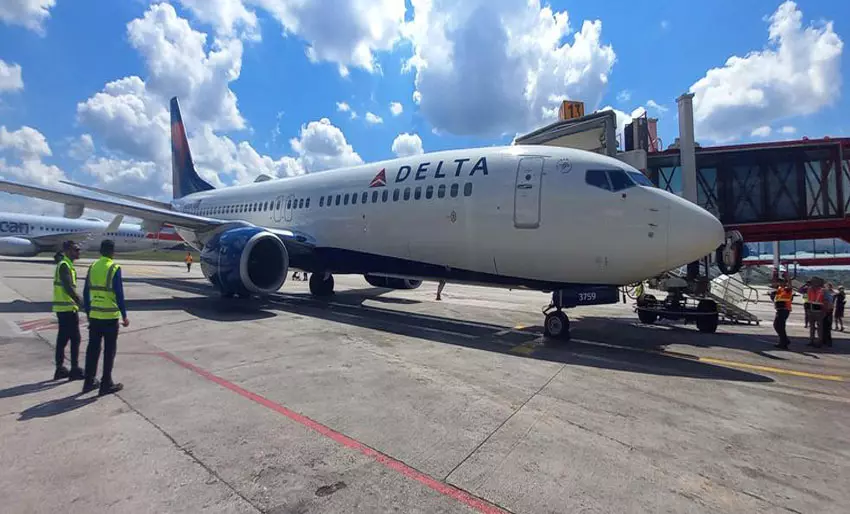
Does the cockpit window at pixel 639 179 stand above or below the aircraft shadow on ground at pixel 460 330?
above

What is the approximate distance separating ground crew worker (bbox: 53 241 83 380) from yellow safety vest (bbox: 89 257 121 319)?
0.70m

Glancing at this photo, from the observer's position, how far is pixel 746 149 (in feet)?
44.4

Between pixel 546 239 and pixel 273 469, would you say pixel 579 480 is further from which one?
pixel 546 239

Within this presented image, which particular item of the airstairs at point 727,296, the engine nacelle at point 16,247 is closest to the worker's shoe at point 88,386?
the airstairs at point 727,296

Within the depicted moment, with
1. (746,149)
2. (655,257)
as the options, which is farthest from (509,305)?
(746,149)

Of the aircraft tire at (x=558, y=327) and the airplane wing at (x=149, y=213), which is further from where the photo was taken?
the airplane wing at (x=149, y=213)

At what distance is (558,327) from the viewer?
8.70m

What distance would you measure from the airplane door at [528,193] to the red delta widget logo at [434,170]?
88 cm

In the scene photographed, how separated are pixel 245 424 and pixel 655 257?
6.87 m

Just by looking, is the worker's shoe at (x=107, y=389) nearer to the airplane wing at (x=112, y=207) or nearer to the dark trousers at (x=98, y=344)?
the dark trousers at (x=98, y=344)

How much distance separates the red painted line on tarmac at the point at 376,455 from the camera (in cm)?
285

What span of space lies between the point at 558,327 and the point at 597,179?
2959 mm

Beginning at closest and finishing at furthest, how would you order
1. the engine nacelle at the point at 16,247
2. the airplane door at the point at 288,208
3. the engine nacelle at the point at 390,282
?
the airplane door at the point at 288,208, the engine nacelle at the point at 390,282, the engine nacelle at the point at 16,247

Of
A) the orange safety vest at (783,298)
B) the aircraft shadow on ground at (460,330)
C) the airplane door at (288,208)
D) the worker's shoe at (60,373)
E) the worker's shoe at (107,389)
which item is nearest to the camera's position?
the worker's shoe at (107,389)
